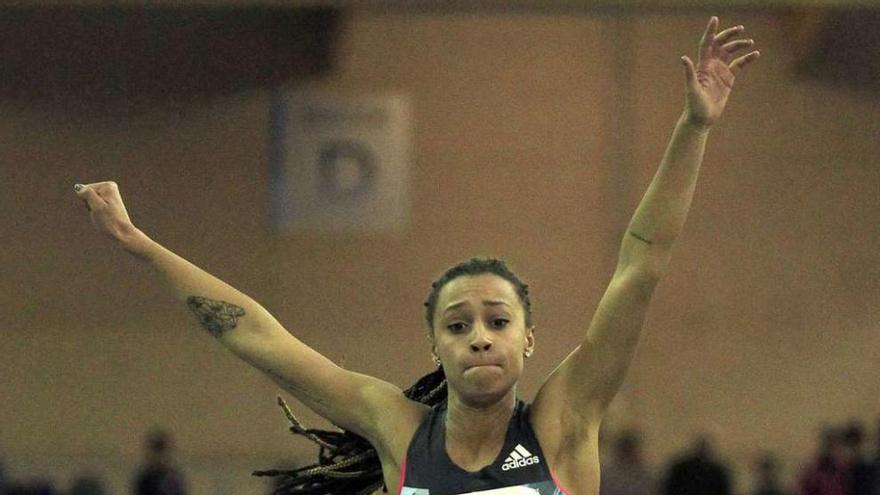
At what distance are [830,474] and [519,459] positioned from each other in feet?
18.8

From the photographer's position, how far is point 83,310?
1178cm

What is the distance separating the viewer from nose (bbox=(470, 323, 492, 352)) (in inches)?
127

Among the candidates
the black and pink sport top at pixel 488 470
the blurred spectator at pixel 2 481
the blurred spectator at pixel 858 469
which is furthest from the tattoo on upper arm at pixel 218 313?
the blurred spectator at pixel 2 481

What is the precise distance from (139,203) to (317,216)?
1.34 metres

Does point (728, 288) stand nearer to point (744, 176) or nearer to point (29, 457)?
point (744, 176)

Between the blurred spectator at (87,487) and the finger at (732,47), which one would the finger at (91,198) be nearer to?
the finger at (732,47)

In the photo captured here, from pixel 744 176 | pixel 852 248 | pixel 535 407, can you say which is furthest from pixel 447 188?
pixel 535 407

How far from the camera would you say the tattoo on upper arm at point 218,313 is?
3.58 m

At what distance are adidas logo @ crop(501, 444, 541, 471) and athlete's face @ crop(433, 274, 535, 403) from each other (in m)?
0.12

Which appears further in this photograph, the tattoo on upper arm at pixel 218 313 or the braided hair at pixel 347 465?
the braided hair at pixel 347 465

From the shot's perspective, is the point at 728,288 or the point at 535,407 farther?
the point at 728,288

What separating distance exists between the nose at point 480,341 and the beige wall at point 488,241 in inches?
330

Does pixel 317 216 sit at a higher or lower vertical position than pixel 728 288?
higher

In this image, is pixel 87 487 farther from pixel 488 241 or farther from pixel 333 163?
pixel 488 241
